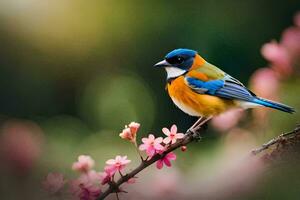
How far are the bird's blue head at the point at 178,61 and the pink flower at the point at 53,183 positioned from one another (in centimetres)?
20

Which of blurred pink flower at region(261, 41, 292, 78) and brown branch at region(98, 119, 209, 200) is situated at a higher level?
blurred pink flower at region(261, 41, 292, 78)

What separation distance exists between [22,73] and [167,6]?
0.35m

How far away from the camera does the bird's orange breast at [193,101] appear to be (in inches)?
34.5

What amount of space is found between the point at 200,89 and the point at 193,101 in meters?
0.02

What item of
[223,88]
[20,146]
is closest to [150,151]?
[223,88]

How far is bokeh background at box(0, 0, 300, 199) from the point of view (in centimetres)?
129

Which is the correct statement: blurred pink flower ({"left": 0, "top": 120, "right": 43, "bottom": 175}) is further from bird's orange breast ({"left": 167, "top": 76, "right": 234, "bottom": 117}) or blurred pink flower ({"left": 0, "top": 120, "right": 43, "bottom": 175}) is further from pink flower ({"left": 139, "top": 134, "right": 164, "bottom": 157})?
pink flower ({"left": 139, "top": 134, "right": 164, "bottom": 157})

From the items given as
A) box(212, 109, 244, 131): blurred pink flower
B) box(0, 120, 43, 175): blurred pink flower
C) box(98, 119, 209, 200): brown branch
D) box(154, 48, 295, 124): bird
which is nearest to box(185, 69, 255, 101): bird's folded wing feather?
box(154, 48, 295, 124): bird

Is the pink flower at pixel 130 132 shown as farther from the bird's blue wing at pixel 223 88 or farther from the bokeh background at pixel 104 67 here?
the bokeh background at pixel 104 67

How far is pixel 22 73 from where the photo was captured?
1.52 m

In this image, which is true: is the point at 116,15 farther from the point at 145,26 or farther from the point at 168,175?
the point at 168,175

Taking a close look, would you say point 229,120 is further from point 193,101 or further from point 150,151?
point 150,151

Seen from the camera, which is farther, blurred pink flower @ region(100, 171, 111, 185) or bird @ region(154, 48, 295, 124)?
bird @ region(154, 48, 295, 124)

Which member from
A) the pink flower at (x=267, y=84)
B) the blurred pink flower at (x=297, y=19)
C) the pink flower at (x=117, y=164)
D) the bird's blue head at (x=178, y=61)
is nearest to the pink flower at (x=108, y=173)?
the pink flower at (x=117, y=164)
